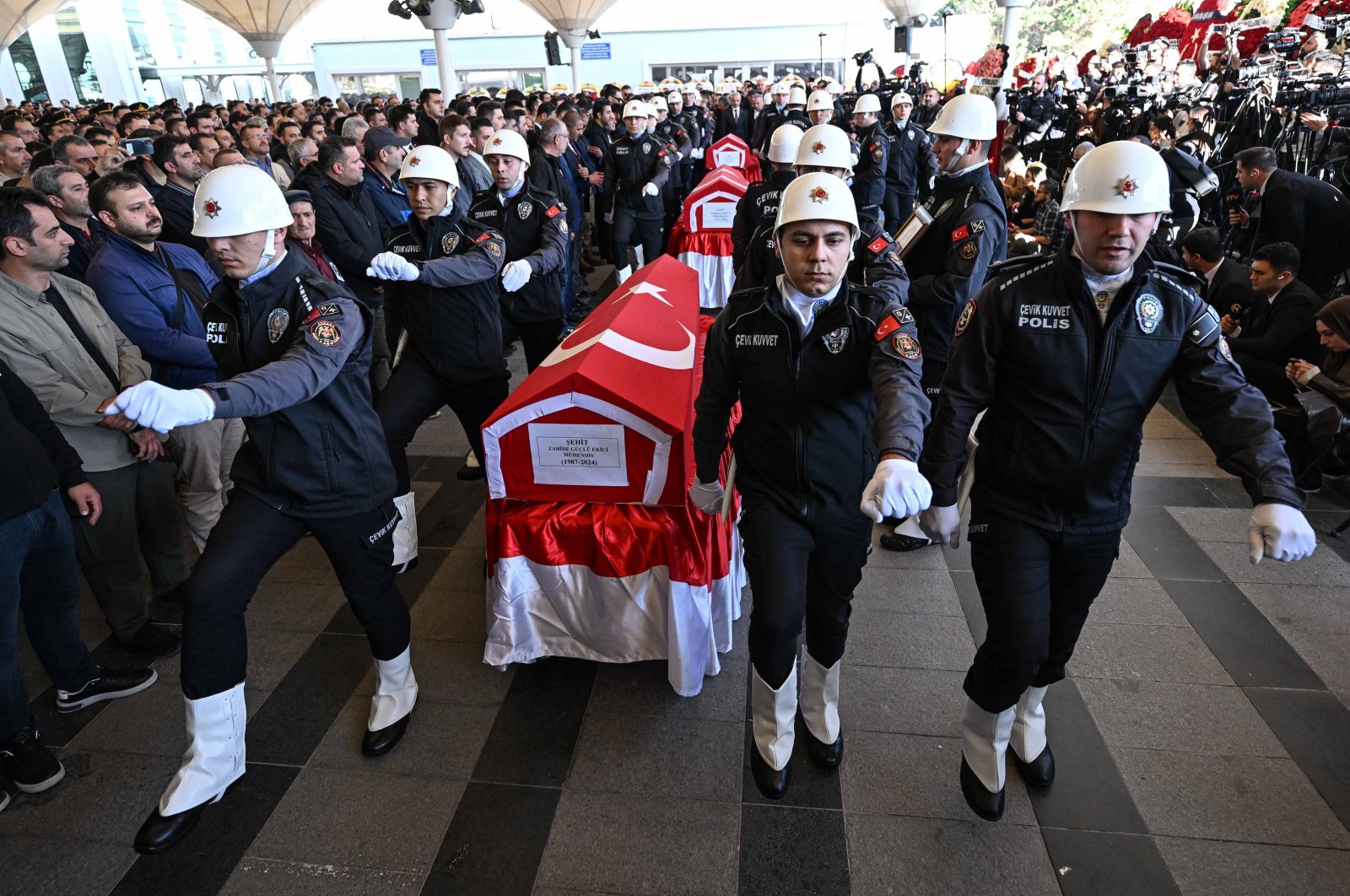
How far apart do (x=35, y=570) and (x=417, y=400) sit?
153cm

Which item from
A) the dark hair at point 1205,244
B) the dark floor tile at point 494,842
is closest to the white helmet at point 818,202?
the dark floor tile at point 494,842

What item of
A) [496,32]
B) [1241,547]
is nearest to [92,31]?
[496,32]

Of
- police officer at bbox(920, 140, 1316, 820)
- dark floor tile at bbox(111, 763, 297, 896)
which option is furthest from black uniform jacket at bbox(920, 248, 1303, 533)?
dark floor tile at bbox(111, 763, 297, 896)

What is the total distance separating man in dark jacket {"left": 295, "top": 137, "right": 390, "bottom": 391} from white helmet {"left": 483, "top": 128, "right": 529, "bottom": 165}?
102cm

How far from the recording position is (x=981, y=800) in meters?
2.42

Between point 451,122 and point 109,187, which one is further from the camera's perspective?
point 451,122

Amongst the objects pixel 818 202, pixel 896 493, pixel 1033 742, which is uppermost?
pixel 818 202

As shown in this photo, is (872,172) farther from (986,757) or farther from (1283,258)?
(986,757)

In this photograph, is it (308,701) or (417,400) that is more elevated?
(417,400)

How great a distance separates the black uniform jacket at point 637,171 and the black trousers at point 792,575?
20.8 feet

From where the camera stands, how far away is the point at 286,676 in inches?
125

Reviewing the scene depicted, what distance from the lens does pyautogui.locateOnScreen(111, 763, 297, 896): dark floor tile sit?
229 centimetres

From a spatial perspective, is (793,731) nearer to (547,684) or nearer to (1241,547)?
(547,684)

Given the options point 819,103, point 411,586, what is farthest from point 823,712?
point 819,103
